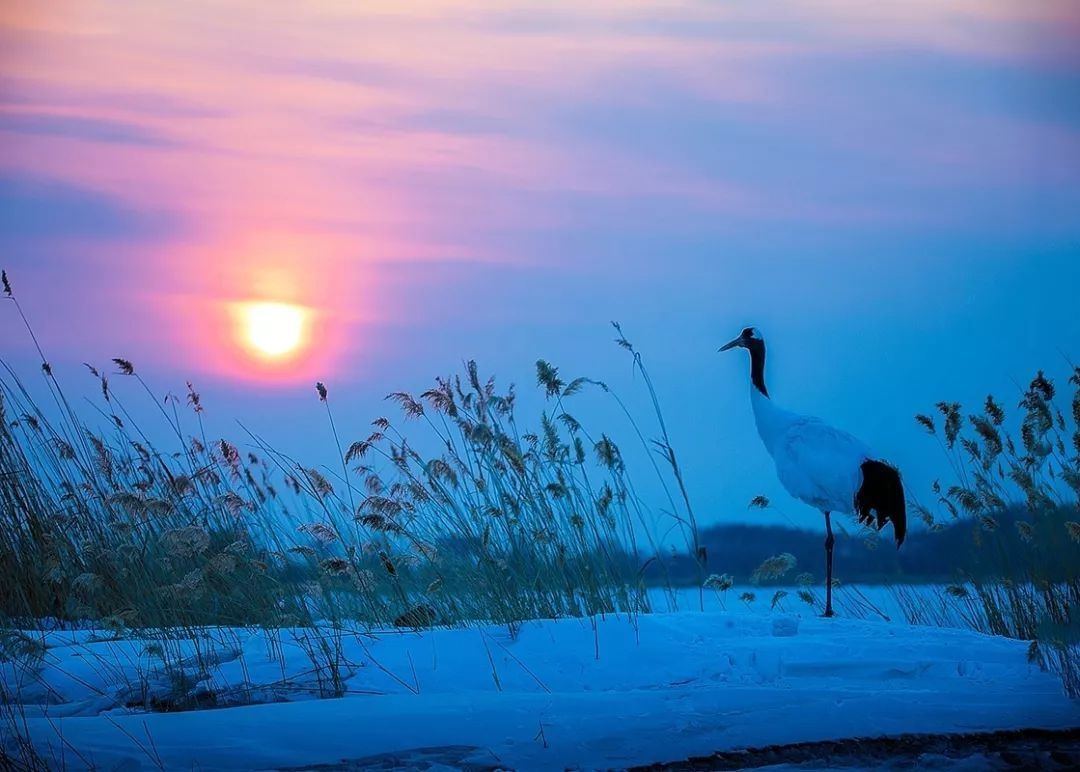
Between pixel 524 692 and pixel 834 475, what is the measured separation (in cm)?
313

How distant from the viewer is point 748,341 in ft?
24.8

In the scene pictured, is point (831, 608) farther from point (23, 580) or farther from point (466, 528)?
point (23, 580)

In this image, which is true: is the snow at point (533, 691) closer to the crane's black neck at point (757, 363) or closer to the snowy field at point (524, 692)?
the snowy field at point (524, 692)

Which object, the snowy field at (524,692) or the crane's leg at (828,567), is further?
the crane's leg at (828,567)

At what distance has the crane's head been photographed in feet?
24.8

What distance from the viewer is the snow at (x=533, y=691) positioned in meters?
3.19

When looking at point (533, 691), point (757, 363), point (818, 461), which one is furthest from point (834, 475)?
point (533, 691)

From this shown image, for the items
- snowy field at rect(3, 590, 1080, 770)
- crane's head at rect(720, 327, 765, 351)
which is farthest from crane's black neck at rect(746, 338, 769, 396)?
snowy field at rect(3, 590, 1080, 770)

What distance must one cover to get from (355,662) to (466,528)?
1105 mm

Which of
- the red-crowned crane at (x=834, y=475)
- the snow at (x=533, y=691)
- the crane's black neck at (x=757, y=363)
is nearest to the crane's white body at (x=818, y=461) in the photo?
the red-crowned crane at (x=834, y=475)

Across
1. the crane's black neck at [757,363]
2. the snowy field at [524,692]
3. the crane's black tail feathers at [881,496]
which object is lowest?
the snowy field at [524,692]

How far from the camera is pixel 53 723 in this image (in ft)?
11.1

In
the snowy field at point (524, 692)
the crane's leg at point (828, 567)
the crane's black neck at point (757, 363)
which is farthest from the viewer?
the crane's black neck at point (757, 363)

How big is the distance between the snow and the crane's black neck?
8.64 feet
